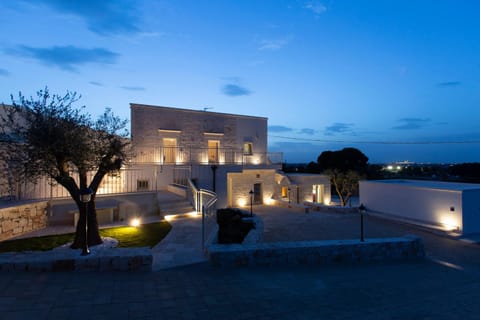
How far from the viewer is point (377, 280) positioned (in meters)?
4.67

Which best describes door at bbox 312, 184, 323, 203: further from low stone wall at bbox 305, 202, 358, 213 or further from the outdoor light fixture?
the outdoor light fixture

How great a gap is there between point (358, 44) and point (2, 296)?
19.8 meters

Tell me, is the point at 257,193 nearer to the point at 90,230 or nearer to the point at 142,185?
the point at 142,185

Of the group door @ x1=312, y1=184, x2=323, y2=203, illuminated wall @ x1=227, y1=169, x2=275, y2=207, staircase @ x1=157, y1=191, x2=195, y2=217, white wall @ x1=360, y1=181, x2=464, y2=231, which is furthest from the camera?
door @ x1=312, y1=184, x2=323, y2=203

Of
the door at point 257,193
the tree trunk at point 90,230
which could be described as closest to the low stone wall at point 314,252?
the tree trunk at point 90,230

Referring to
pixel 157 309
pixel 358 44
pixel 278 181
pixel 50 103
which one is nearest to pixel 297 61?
pixel 358 44

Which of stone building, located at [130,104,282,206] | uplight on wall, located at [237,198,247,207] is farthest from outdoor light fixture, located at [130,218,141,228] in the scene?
uplight on wall, located at [237,198,247,207]

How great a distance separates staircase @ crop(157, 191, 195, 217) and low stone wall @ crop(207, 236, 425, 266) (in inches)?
199

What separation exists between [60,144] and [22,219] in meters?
4.16

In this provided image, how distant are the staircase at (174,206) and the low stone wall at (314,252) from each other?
505 cm

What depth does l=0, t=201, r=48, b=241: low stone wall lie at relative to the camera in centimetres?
715

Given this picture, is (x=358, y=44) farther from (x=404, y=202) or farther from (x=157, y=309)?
(x=157, y=309)

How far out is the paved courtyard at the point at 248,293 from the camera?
3.04m

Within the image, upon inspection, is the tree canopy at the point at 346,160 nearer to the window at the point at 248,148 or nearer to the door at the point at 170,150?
the window at the point at 248,148
